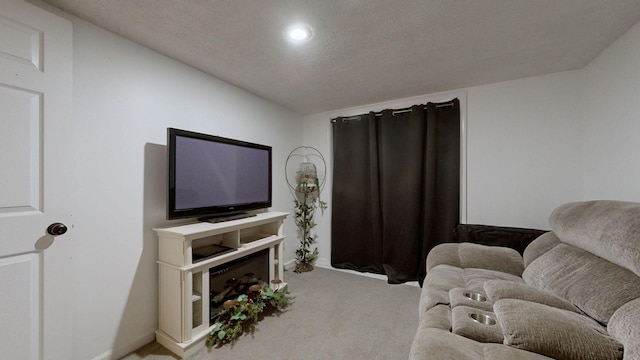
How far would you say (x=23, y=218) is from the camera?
1.20m

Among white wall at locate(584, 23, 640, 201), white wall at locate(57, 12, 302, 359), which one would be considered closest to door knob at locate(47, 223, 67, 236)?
white wall at locate(57, 12, 302, 359)

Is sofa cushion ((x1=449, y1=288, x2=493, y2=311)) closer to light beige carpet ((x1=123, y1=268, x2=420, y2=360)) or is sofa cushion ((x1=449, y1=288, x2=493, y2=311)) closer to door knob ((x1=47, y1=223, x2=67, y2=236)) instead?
light beige carpet ((x1=123, y1=268, x2=420, y2=360))

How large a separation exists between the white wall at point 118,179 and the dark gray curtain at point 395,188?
1984 millimetres

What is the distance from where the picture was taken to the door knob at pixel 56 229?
4.17ft

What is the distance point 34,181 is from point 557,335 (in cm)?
243

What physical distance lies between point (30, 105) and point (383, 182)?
2913 mm

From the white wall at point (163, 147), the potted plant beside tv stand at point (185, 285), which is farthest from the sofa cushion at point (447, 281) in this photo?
the potted plant beside tv stand at point (185, 285)

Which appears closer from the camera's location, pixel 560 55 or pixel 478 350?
pixel 478 350

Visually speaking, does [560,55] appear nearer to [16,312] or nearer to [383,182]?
[383,182]

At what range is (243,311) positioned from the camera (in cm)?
193

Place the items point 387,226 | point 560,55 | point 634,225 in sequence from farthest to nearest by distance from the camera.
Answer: point 387,226 < point 560,55 < point 634,225

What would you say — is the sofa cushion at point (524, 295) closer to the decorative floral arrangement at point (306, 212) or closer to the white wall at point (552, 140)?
the white wall at point (552, 140)

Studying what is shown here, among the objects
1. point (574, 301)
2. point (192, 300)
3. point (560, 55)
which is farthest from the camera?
point (560, 55)

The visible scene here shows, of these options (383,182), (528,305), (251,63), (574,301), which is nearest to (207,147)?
(251,63)
